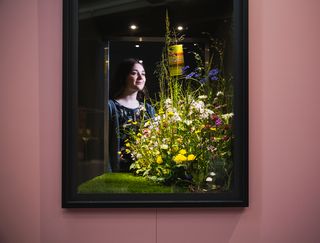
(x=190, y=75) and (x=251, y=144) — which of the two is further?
(x=190, y=75)

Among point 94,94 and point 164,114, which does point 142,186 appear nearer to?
point 164,114

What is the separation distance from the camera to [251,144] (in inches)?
75.7

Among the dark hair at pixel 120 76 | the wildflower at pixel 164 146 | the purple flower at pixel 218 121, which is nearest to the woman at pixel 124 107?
the dark hair at pixel 120 76

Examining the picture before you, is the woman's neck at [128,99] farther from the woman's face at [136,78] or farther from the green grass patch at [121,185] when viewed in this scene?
the green grass patch at [121,185]

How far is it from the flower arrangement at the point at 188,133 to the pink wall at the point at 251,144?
153mm

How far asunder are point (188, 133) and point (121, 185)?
0.46 metres

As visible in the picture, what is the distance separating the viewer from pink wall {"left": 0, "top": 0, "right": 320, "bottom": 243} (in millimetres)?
1899

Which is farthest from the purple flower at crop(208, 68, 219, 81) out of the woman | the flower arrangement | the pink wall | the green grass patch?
the green grass patch

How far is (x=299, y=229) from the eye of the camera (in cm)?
194

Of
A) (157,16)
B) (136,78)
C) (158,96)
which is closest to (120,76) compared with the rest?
(136,78)

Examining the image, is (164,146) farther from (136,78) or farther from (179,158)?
(136,78)

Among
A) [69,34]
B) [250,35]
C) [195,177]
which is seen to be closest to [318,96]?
[250,35]

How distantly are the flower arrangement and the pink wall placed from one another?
0.50ft

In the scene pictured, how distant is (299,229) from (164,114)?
950 millimetres
